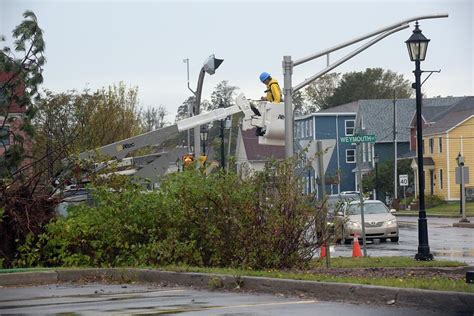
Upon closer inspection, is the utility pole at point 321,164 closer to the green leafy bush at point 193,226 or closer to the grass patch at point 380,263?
the green leafy bush at point 193,226

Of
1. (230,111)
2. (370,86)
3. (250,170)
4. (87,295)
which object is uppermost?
(370,86)

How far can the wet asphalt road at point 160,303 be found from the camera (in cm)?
1089

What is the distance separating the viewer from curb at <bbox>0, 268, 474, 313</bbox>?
11.0 metres

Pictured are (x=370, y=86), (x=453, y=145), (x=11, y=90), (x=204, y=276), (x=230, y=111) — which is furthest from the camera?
(x=370, y=86)

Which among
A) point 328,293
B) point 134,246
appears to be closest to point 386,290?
point 328,293

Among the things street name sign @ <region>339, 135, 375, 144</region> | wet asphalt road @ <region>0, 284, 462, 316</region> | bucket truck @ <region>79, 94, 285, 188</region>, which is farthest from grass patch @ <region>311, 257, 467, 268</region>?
wet asphalt road @ <region>0, 284, 462, 316</region>

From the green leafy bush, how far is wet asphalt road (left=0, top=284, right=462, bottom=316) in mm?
2436

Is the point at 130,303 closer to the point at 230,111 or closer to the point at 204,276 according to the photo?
the point at 204,276

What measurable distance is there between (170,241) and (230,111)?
22.0ft

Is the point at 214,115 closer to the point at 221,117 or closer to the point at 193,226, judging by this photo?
the point at 221,117

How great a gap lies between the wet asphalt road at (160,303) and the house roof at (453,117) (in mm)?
59961

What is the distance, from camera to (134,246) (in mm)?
17578

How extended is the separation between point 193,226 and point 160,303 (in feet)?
17.7

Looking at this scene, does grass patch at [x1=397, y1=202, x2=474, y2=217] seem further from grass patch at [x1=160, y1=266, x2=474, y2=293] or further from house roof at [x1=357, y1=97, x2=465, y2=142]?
grass patch at [x1=160, y1=266, x2=474, y2=293]
